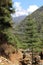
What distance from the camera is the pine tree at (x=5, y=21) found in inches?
1104

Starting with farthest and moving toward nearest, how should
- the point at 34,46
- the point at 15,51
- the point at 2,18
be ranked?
the point at 34,46 → the point at 15,51 → the point at 2,18

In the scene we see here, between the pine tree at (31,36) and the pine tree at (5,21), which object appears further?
the pine tree at (31,36)

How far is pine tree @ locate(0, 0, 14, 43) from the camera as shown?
2803 cm

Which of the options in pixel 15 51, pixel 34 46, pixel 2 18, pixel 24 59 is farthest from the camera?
pixel 34 46

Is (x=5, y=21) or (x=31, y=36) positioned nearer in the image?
(x=5, y=21)

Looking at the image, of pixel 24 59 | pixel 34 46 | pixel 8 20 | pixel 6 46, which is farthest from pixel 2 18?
pixel 34 46

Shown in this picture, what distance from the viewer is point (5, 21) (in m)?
28.1

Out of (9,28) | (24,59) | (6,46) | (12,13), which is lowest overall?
(24,59)

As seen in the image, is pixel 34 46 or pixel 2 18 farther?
pixel 34 46

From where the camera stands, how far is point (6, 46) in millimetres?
28328

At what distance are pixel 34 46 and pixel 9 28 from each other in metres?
12.5

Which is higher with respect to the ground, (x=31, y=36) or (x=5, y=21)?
(x=5, y=21)

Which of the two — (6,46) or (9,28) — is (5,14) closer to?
(9,28)

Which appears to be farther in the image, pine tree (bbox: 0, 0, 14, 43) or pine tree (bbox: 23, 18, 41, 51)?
Answer: pine tree (bbox: 23, 18, 41, 51)
